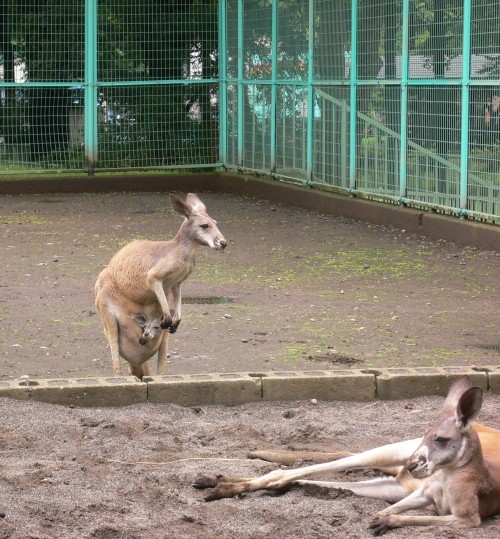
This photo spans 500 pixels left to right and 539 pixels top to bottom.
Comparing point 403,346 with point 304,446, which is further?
point 403,346

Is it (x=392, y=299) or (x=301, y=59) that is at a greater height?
(x=301, y=59)

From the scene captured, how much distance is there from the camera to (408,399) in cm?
729

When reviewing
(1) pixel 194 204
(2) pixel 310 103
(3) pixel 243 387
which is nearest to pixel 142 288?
(1) pixel 194 204

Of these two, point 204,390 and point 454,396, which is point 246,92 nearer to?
point 204,390

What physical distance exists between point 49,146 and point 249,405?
12.9 meters

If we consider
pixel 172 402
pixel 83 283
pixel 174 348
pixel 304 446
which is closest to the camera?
pixel 304 446

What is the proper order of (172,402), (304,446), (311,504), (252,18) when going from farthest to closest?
(252,18) → (172,402) → (304,446) → (311,504)

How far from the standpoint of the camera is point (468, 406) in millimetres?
5012

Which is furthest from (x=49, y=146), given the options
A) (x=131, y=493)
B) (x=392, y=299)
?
(x=131, y=493)

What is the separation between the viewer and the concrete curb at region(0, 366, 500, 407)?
23.1ft

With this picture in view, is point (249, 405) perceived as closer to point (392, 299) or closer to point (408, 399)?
point (408, 399)

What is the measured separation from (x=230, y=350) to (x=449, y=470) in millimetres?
3840

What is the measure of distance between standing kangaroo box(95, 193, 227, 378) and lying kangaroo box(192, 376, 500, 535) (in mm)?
2328

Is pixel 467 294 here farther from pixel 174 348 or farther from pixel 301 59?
pixel 301 59
